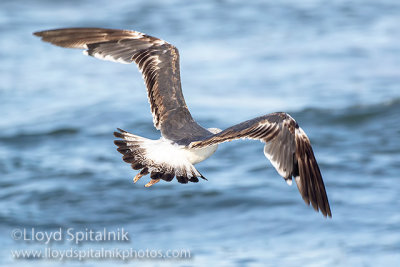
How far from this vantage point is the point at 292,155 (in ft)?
19.9

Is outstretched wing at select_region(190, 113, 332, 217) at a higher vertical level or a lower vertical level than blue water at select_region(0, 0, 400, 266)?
lower

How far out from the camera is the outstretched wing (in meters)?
5.99

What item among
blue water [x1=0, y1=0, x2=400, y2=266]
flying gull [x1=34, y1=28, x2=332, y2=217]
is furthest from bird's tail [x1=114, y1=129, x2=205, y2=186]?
blue water [x1=0, y1=0, x2=400, y2=266]

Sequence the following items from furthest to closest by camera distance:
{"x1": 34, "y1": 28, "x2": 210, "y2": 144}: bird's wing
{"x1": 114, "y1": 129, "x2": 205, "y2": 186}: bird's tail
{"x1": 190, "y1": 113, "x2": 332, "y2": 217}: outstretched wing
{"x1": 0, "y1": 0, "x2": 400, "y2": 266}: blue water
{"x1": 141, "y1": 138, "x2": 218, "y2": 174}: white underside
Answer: {"x1": 0, "y1": 0, "x2": 400, "y2": 266}: blue water
{"x1": 34, "y1": 28, "x2": 210, "y2": 144}: bird's wing
{"x1": 141, "y1": 138, "x2": 218, "y2": 174}: white underside
{"x1": 114, "y1": 129, "x2": 205, "y2": 186}: bird's tail
{"x1": 190, "y1": 113, "x2": 332, "y2": 217}: outstretched wing

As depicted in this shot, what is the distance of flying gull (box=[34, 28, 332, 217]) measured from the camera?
19.7 ft

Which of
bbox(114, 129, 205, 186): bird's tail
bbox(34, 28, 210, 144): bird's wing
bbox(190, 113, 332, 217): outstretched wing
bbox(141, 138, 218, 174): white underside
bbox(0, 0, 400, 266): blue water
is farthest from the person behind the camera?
bbox(0, 0, 400, 266): blue water

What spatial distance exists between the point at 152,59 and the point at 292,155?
5.82 ft

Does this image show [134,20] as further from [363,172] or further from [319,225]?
[319,225]

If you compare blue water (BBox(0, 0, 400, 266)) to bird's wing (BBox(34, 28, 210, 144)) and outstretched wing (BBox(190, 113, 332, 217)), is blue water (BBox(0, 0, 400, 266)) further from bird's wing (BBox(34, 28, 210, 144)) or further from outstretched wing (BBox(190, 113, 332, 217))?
outstretched wing (BBox(190, 113, 332, 217))

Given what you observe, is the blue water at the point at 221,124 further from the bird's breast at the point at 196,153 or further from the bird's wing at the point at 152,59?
the bird's breast at the point at 196,153

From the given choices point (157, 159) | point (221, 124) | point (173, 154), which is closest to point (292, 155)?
point (173, 154)

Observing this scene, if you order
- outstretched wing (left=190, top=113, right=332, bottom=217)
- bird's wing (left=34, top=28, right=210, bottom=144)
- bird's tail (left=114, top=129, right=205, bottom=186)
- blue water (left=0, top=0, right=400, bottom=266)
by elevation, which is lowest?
outstretched wing (left=190, top=113, right=332, bottom=217)

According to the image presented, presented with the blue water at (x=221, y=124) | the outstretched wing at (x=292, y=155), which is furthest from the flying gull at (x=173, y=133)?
the blue water at (x=221, y=124)

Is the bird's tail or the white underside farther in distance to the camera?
the white underside
